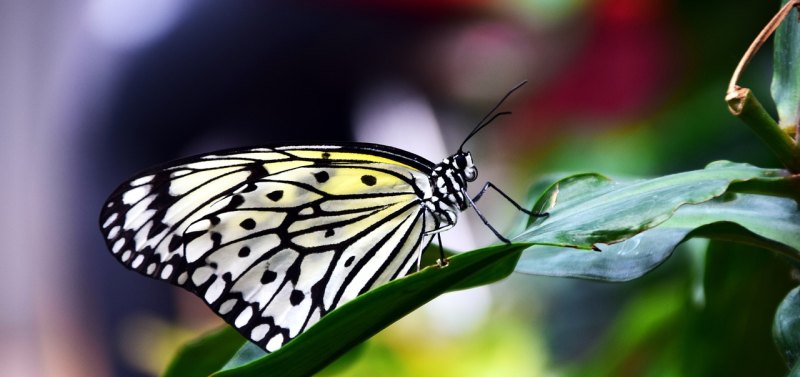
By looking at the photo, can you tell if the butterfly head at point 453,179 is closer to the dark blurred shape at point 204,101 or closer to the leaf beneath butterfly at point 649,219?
the leaf beneath butterfly at point 649,219

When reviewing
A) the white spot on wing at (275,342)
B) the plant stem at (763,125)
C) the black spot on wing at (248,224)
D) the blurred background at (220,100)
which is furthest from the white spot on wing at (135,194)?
the blurred background at (220,100)

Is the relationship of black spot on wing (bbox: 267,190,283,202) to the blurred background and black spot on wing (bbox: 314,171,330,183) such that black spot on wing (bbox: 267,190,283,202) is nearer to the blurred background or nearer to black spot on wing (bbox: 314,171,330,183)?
black spot on wing (bbox: 314,171,330,183)

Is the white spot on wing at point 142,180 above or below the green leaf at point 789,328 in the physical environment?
above

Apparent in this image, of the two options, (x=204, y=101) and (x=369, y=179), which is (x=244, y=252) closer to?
(x=369, y=179)

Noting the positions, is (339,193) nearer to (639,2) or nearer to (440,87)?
(639,2)

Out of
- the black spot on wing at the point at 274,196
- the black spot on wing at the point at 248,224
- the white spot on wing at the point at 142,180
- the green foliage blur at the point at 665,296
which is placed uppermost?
the white spot on wing at the point at 142,180

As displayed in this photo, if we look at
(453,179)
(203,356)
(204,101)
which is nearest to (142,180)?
(203,356)
